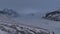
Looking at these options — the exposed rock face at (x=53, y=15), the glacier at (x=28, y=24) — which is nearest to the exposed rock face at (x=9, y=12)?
the glacier at (x=28, y=24)

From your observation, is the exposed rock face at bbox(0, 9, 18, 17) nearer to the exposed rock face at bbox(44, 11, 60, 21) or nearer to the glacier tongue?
the glacier tongue

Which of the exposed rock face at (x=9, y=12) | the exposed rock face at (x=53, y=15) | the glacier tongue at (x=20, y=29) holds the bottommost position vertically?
the glacier tongue at (x=20, y=29)

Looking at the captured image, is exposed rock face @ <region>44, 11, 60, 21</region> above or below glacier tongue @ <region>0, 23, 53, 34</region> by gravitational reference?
above

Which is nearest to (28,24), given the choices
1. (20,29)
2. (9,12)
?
(20,29)

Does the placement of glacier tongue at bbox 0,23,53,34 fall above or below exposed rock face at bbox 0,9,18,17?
below

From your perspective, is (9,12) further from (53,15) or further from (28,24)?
(53,15)

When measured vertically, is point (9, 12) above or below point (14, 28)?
above

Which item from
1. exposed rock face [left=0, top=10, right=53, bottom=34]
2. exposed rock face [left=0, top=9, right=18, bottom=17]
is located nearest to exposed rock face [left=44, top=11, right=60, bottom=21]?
exposed rock face [left=0, top=10, right=53, bottom=34]

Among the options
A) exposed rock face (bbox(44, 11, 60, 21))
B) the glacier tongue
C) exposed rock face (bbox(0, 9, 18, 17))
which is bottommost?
the glacier tongue

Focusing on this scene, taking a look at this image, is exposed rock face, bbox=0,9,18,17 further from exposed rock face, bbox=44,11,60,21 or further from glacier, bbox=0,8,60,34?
exposed rock face, bbox=44,11,60,21

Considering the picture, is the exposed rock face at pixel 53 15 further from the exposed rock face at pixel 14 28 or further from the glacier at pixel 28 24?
the exposed rock face at pixel 14 28

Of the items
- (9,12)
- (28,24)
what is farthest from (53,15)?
(9,12)

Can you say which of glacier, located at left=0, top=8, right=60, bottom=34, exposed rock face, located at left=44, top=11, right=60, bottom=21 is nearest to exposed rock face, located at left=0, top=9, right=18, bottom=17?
glacier, located at left=0, top=8, right=60, bottom=34

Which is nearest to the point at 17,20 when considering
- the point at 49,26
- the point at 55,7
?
the point at 49,26
